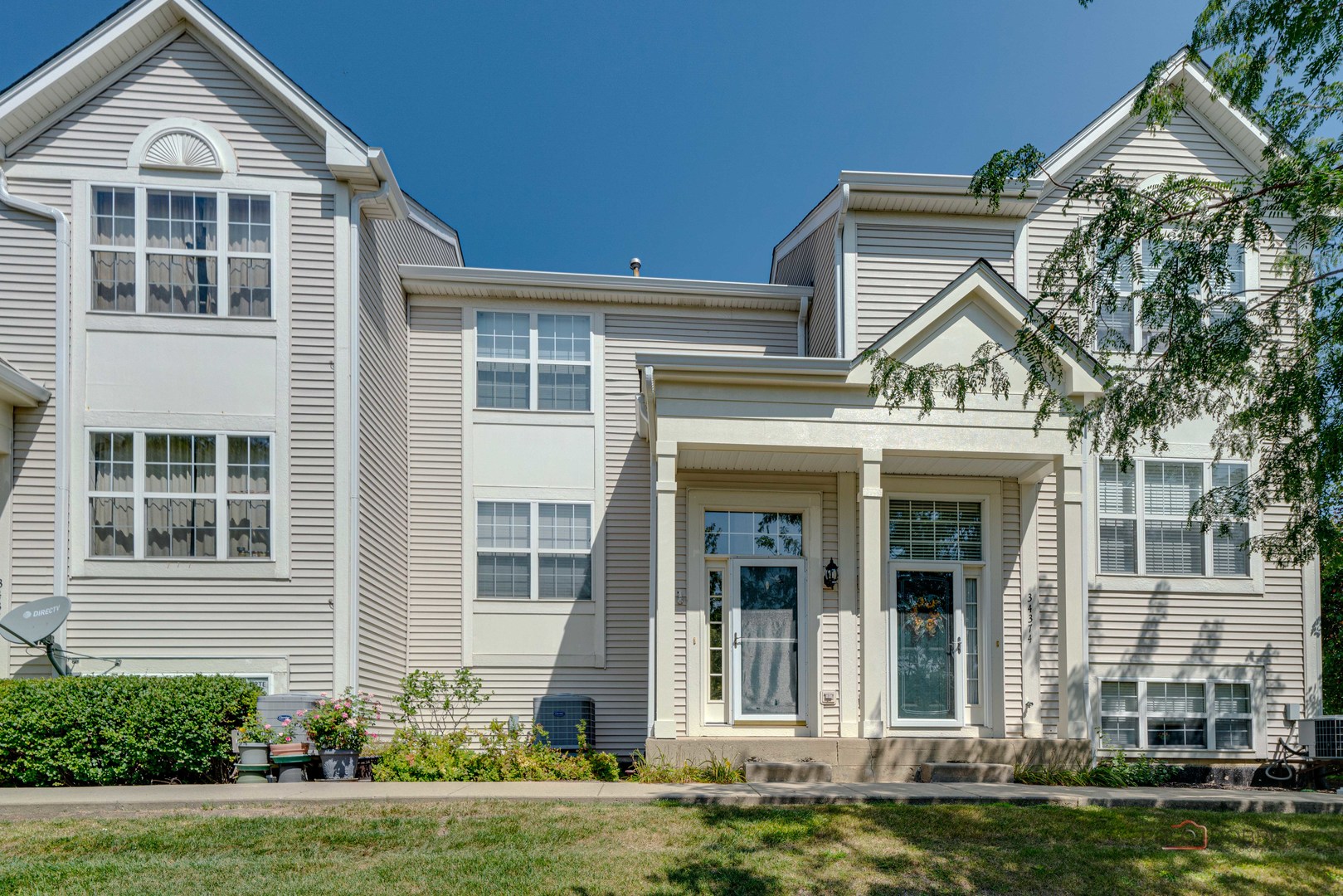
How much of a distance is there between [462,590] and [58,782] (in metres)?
4.85

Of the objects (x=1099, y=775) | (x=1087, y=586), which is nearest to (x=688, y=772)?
(x=1099, y=775)

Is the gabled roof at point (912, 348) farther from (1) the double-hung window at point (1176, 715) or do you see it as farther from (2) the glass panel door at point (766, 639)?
(1) the double-hung window at point (1176, 715)

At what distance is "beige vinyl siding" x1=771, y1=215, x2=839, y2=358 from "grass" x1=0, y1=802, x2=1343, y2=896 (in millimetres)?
6272

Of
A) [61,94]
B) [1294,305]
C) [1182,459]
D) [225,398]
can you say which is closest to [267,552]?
[225,398]

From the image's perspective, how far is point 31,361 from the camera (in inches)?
422

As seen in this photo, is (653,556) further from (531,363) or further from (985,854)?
(985,854)

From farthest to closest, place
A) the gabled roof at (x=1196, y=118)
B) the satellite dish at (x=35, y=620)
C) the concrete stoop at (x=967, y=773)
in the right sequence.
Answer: the gabled roof at (x=1196, y=118) < the concrete stoop at (x=967, y=773) < the satellite dish at (x=35, y=620)

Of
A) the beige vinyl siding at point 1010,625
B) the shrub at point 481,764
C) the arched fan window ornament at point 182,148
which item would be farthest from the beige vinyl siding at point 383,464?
the beige vinyl siding at point 1010,625

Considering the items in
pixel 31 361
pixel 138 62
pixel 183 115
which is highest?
pixel 138 62

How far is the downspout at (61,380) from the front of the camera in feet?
34.4

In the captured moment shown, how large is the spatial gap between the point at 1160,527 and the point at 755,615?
511 cm

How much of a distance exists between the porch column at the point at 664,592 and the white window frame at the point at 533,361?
2.74 m

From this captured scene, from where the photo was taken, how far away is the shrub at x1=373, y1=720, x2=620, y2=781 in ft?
31.7

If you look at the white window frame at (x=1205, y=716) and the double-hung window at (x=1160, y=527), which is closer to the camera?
the white window frame at (x=1205, y=716)
